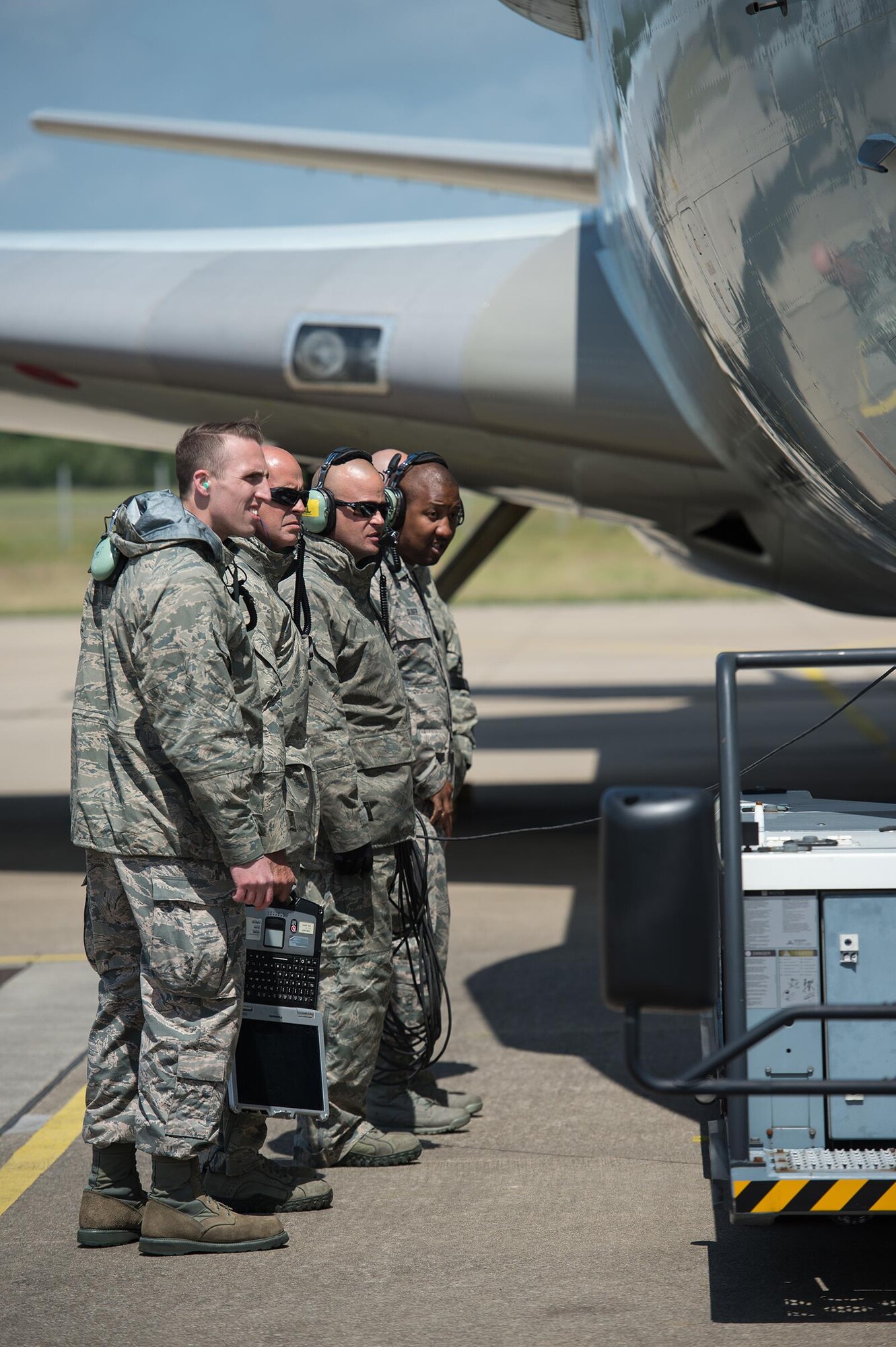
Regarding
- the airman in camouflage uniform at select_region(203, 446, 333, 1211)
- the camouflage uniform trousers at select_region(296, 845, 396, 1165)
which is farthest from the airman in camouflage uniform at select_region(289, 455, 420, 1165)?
the airman in camouflage uniform at select_region(203, 446, 333, 1211)

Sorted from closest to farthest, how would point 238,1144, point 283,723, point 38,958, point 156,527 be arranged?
point 156,527 → point 283,723 → point 238,1144 → point 38,958

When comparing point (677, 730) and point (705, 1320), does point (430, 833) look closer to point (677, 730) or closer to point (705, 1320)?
point (705, 1320)

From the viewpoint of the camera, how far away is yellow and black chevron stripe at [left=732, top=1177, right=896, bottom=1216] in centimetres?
339

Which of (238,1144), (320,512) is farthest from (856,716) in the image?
(238,1144)

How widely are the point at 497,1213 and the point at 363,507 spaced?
2101 millimetres

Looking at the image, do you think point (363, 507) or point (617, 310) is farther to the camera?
point (617, 310)

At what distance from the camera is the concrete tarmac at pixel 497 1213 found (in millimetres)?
3627

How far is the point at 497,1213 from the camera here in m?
4.30

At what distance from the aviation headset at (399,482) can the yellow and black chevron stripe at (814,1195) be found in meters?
2.40

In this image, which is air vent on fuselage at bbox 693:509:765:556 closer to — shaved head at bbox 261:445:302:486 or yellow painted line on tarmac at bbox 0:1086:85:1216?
shaved head at bbox 261:445:302:486

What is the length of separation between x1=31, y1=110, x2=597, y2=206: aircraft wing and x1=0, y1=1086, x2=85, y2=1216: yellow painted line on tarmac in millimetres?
8953

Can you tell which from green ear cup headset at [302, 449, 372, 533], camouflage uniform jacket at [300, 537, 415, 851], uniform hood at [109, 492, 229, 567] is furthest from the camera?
green ear cup headset at [302, 449, 372, 533]

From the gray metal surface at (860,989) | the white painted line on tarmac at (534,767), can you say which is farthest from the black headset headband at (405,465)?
the white painted line on tarmac at (534,767)

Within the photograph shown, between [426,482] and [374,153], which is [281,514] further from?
[374,153]
